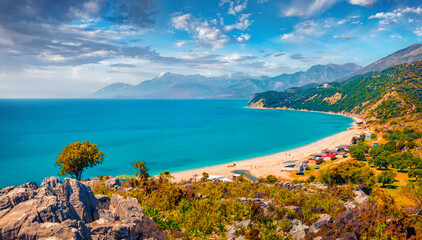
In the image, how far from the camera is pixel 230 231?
15250 mm

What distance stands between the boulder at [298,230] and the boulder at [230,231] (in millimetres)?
3950

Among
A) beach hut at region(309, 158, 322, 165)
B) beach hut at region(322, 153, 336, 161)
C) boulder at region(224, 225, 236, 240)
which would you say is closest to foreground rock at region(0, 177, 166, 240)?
boulder at region(224, 225, 236, 240)

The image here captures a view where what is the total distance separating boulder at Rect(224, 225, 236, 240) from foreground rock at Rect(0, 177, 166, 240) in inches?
175

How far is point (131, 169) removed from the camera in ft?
228

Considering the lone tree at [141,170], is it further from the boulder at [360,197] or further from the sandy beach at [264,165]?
the boulder at [360,197]

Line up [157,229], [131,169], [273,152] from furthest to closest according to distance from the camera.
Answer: [273,152] → [131,169] → [157,229]

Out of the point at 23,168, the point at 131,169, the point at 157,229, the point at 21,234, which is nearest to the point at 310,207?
the point at 157,229

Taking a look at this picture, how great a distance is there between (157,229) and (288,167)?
→ 5635 cm

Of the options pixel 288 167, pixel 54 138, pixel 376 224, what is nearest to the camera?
pixel 376 224

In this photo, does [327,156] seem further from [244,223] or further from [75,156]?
[75,156]

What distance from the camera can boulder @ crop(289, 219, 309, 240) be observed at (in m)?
14.7

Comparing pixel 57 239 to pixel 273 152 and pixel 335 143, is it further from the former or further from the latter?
pixel 335 143

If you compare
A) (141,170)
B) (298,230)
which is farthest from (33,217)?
(141,170)

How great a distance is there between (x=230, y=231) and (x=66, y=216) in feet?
32.8
